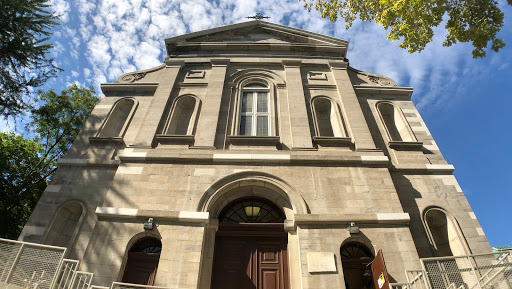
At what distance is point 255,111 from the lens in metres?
12.5

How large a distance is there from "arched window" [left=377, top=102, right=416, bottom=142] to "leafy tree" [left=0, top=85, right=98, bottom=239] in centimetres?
1751

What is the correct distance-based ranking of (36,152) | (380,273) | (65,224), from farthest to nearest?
(36,152)
(65,224)
(380,273)

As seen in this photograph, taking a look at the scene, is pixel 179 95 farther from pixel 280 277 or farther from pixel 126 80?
pixel 280 277

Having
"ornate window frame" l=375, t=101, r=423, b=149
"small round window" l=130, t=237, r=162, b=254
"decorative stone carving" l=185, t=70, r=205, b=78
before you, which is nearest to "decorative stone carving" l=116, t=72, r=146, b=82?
"decorative stone carving" l=185, t=70, r=205, b=78

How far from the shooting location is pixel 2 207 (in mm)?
15320

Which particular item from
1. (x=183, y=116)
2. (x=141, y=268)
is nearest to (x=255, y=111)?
(x=183, y=116)

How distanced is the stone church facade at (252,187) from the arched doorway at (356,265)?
35 millimetres

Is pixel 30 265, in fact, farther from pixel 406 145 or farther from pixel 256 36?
pixel 256 36

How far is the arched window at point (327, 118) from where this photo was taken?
11808mm

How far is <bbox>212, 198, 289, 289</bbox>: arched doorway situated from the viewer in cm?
837

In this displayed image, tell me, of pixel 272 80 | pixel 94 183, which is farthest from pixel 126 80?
pixel 272 80

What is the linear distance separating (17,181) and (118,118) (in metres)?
9.42

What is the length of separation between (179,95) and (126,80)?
3.37m

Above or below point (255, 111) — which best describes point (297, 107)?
below
